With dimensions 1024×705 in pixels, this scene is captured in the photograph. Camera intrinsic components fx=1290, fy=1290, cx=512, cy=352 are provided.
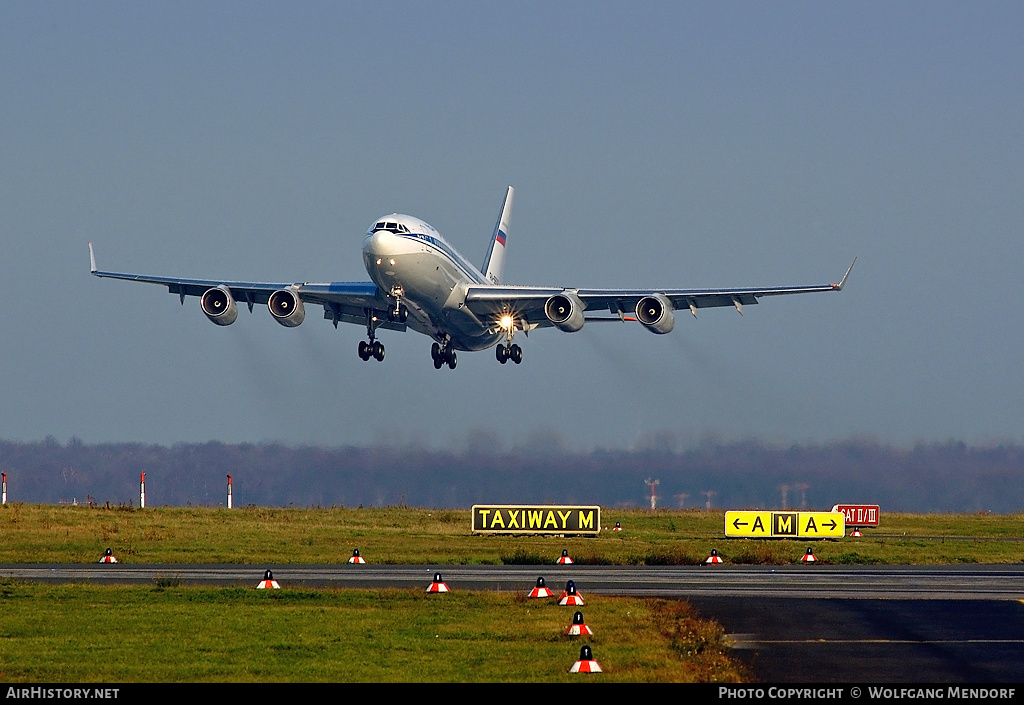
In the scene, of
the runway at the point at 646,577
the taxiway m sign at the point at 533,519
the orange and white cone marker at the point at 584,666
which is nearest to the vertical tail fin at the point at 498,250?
the taxiway m sign at the point at 533,519

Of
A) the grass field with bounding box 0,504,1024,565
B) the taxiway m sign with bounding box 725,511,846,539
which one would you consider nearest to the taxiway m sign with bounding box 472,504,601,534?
the grass field with bounding box 0,504,1024,565

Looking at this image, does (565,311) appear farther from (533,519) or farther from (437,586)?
(437,586)

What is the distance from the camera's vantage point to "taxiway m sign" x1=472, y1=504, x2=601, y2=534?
5594cm

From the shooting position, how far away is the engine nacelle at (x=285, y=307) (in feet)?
187

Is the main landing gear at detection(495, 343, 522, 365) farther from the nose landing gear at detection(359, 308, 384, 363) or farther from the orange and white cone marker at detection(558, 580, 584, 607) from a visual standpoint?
the orange and white cone marker at detection(558, 580, 584, 607)

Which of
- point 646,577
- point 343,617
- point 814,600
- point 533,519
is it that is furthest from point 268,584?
point 533,519

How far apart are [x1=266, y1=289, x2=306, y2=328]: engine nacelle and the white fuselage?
5.12 meters

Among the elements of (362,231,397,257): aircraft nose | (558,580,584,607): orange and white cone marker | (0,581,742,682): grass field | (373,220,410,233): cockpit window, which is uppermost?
(373,220,410,233): cockpit window

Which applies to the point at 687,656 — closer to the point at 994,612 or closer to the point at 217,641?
the point at 217,641

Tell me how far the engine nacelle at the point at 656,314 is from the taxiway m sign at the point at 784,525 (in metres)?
8.59

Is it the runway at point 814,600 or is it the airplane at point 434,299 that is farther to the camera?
the airplane at point 434,299

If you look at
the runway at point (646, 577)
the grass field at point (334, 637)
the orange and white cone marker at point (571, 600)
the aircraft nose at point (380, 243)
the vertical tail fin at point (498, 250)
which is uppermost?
the vertical tail fin at point (498, 250)

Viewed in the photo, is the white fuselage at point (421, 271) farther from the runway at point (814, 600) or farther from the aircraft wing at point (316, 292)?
the runway at point (814, 600)

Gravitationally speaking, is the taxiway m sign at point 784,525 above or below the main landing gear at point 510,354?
below
